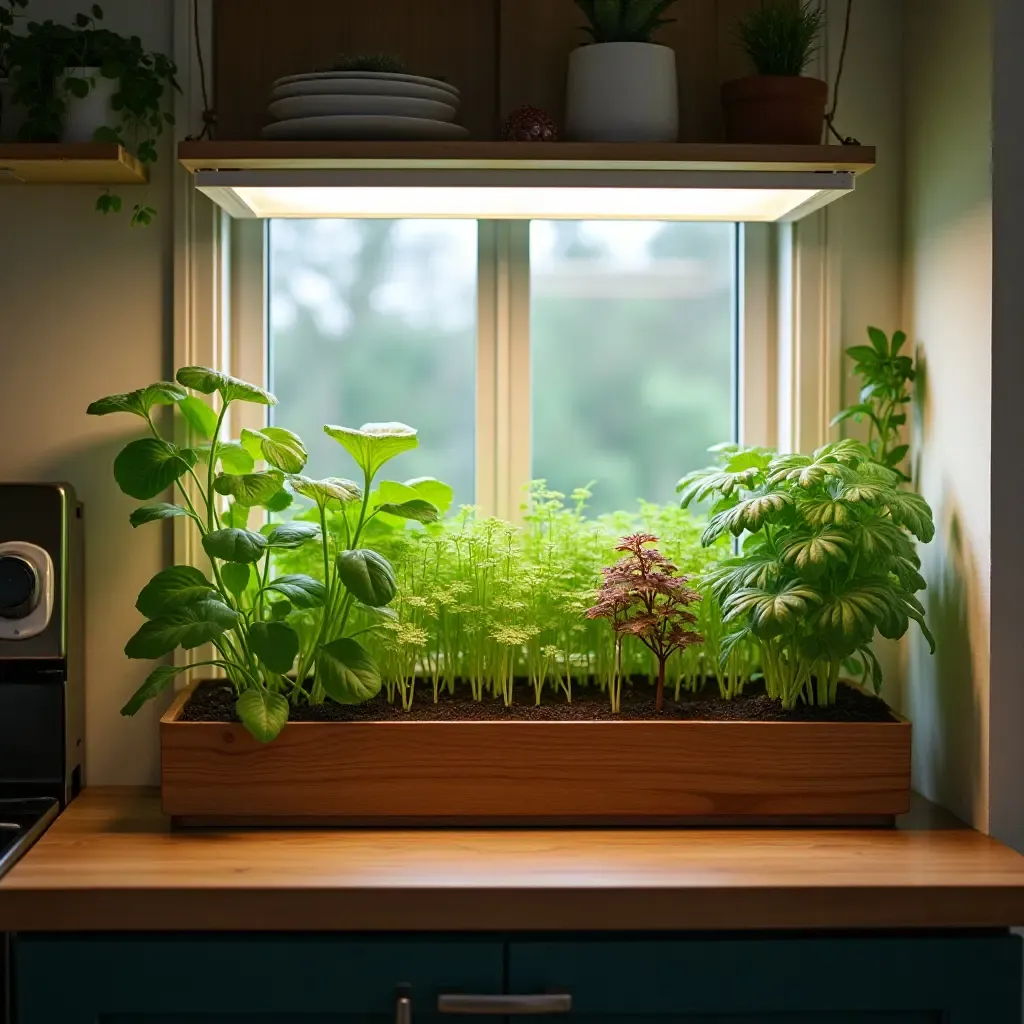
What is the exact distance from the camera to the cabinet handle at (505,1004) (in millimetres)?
1533

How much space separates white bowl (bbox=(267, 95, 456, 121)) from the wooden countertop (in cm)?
111

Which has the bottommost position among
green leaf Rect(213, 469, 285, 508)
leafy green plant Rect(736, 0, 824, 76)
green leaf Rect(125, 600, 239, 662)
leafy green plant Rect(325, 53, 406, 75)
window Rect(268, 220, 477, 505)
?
green leaf Rect(125, 600, 239, 662)

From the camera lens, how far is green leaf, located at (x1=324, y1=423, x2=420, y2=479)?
1.82 meters

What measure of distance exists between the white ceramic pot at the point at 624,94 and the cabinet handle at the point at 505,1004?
1278 mm

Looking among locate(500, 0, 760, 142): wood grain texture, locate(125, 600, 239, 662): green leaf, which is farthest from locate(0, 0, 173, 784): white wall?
locate(500, 0, 760, 142): wood grain texture

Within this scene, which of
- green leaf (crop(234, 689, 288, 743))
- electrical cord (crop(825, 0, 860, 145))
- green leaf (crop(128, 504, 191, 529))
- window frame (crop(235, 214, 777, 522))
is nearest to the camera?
green leaf (crop(234, 689, 288, 743))

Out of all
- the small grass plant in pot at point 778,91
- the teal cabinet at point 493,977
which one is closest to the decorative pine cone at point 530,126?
the small grass plant in pot at point 778,91

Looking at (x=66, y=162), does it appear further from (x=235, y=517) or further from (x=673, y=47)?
(x=673, y=47)

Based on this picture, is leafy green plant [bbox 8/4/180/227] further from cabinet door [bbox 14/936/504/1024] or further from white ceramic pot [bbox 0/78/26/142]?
cabinet door [bbox 14/936/504/1024]

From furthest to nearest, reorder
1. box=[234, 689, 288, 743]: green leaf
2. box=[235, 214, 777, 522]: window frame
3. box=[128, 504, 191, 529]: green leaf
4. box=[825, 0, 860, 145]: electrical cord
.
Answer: box=[235, 214, 777, 522]: window frame
box=[825, 0, 860, 145]: electrical cord
box=[128, 504, 191, 529]: green leaf
box=[234, 689, 288, 743]: green leaf

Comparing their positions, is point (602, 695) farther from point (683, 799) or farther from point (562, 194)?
point (562, 194)

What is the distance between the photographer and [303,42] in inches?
82.2

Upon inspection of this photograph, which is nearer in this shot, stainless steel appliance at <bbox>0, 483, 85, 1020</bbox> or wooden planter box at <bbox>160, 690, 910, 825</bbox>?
wooden planter box at <bbox>160, 690, 910, 825</bbox>

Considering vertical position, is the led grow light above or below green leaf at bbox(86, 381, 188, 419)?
above
